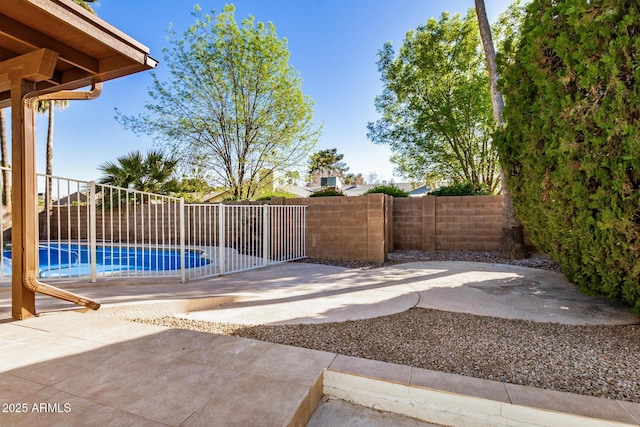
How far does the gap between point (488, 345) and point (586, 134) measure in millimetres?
2415

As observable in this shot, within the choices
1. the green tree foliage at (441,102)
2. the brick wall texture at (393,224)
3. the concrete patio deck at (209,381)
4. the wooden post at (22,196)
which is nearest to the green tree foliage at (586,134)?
the concrete patio deck at (209,381)

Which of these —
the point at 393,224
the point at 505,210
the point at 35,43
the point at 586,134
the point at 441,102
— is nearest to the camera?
the point at 35,43

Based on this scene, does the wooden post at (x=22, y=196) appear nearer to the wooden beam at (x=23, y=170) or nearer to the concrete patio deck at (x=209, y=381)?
the wooden beam at (x=23, y=170)

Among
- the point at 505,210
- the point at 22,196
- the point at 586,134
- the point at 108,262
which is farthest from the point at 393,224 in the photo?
the point at 108,262

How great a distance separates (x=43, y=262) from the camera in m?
9.31

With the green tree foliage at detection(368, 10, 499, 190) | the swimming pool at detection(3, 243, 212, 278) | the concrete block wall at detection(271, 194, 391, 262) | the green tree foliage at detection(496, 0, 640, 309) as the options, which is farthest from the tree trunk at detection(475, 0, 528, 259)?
the swimming pool at detection(3, 243, 212, 278)

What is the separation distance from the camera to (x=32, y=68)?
284 cm

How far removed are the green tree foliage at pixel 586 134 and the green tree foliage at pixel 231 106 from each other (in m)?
10.3

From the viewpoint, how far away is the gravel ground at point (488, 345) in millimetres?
2275

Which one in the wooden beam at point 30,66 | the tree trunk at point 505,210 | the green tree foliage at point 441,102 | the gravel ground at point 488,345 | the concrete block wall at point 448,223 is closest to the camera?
the gravel ground at point 488,345

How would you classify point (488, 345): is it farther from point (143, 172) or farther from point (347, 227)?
point (143, 172)

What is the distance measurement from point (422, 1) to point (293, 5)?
4.55 meters

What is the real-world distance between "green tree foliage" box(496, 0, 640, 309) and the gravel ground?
885 mm

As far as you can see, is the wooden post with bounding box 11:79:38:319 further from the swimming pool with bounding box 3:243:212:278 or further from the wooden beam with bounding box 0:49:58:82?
the swimming pool with bounding box 3:243:212:278
